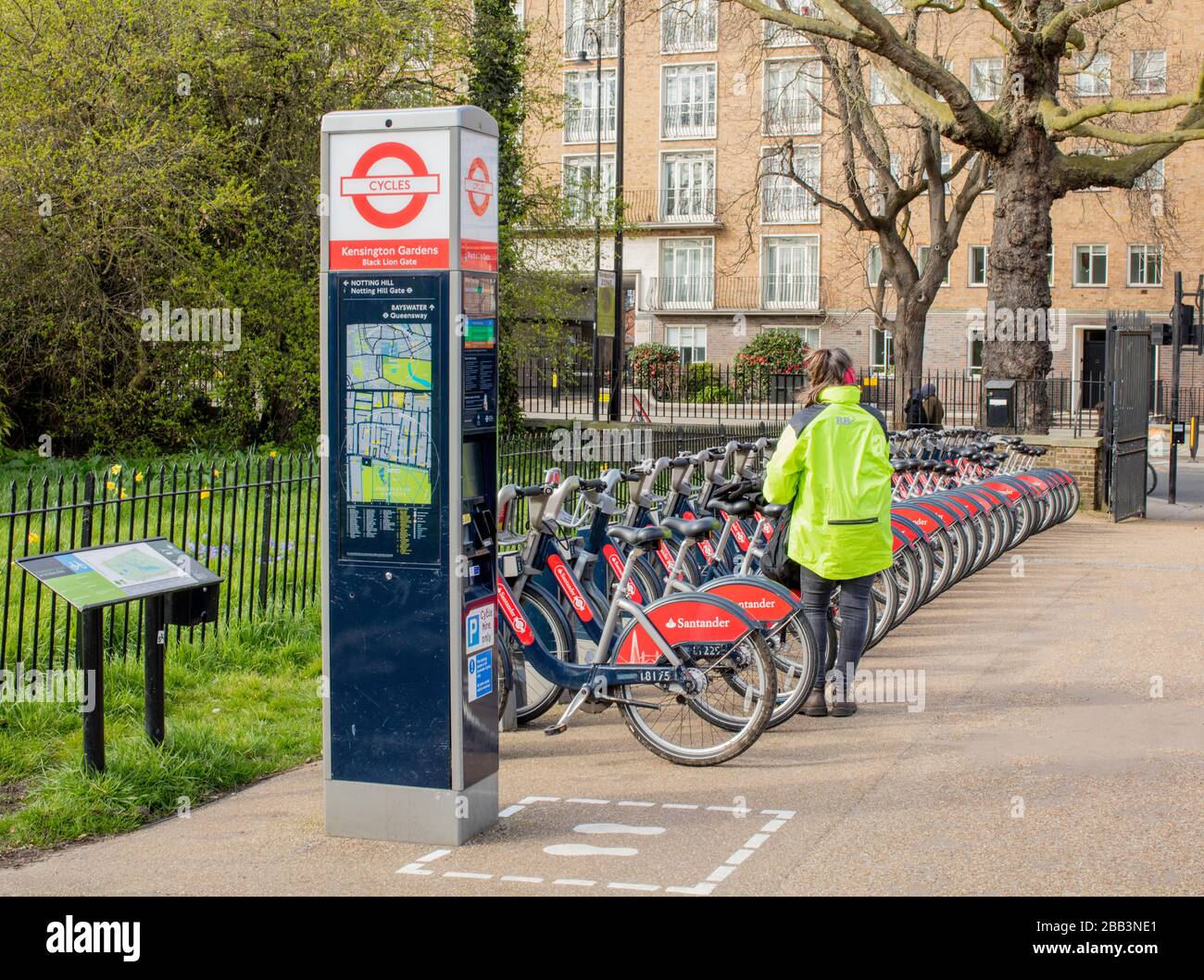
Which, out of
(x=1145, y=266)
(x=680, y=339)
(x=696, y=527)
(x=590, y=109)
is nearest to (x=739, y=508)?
(x=696, y=527)

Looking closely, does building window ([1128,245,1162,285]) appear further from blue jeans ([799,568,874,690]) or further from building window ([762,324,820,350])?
blue jeans ([799,568,874,690])

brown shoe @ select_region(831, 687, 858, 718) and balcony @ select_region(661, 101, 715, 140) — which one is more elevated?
balcony @ select_region(661, 101, 715, 140)

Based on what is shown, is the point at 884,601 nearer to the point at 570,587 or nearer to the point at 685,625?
the point at 570,587

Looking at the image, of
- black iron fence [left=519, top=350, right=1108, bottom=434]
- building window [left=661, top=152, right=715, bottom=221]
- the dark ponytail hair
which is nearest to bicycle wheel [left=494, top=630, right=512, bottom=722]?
the dark ponytail hair

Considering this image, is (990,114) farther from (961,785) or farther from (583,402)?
(583,402)

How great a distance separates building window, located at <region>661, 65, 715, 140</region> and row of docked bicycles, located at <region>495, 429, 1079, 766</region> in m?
44.1

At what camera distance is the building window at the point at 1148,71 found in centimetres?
2941

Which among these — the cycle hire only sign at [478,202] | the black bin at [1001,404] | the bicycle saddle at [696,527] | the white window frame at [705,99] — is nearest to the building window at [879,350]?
the white window frame at [705,99]

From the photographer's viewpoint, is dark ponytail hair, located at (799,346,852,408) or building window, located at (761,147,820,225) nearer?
dark ponytail hair, located at (799,346,852,408)

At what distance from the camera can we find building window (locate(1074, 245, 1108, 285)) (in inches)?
1848

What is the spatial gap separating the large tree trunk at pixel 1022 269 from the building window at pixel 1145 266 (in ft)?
93.8

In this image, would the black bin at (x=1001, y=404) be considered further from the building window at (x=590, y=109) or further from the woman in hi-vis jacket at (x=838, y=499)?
the building window at (x=590, y=109)

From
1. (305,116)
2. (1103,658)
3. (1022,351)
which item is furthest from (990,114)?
(1103,658)

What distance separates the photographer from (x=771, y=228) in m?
51.3
